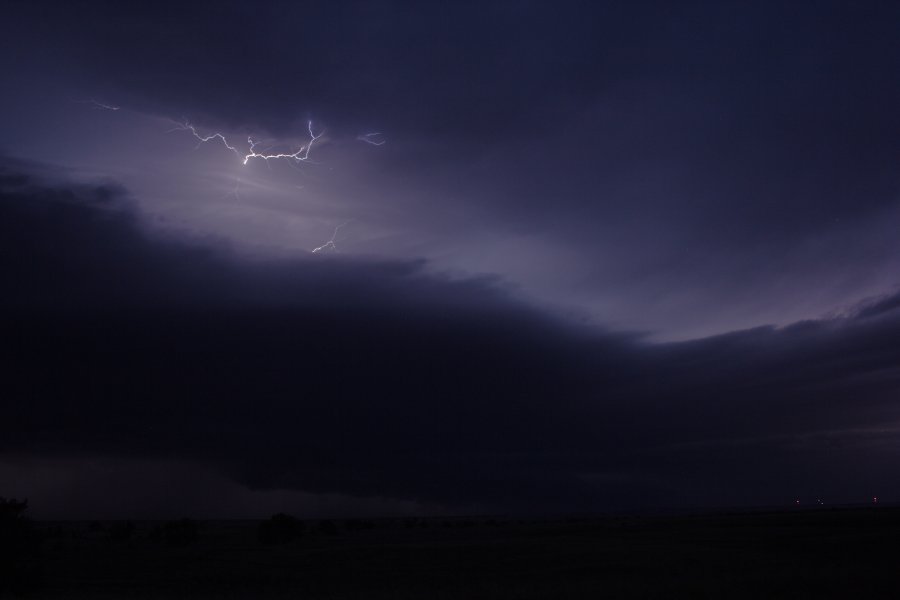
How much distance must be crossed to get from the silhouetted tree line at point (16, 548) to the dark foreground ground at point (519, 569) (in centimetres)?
45

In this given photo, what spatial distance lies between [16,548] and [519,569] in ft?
76.6

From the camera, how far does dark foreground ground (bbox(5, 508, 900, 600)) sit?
99.2 ft

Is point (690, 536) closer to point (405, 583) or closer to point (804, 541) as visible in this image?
point (804, 541)

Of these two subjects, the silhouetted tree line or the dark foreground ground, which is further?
the silhouetted tree line

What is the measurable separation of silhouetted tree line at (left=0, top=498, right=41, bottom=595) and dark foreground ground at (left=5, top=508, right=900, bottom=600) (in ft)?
1.49

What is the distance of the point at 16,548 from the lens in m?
34.3

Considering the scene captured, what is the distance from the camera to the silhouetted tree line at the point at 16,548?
110ft

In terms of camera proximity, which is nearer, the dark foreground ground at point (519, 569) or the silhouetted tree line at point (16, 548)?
the dark foreground ground at point (519, 569)

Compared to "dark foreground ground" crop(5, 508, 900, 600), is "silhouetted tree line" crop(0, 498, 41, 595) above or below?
above

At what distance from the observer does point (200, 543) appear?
73125 millimetres

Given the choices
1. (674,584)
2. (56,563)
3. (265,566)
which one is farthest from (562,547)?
(56,563)

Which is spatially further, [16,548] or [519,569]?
[519,569]

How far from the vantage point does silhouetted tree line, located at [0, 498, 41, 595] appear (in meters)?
33.6

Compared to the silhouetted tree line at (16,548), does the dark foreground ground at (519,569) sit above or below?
below
